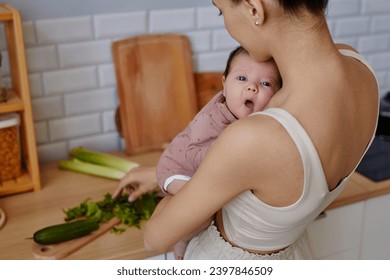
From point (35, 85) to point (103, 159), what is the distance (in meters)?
0.29

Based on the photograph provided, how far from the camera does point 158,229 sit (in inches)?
37.7

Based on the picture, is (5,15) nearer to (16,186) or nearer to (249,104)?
(16,186)

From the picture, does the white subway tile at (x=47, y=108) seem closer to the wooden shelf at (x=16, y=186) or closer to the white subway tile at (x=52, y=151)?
the white subway tile at (x=52, y=151)

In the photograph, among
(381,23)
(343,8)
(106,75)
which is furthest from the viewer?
(381,23)

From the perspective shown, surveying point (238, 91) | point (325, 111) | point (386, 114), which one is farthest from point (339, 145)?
point (386, 114)

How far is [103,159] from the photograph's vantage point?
5.11ft

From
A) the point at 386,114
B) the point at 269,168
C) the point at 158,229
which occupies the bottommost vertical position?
the point at 386,114

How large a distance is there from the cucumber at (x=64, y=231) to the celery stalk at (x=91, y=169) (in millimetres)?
268

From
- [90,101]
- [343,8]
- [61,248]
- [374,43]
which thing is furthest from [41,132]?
[374,43]

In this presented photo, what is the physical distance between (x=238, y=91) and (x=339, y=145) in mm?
206

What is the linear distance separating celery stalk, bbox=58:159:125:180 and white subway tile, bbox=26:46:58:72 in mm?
281

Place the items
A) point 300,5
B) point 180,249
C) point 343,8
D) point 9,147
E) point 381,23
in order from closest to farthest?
point 300,5
point 180,249
point 9,147
point 343,8
point 381,23

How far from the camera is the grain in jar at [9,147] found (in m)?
1.38
